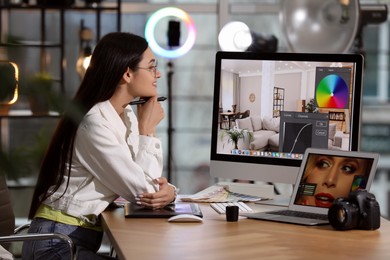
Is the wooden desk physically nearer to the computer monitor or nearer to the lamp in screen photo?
the computer monitor

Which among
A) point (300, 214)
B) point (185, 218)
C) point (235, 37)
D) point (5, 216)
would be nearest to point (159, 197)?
point (185, 218)

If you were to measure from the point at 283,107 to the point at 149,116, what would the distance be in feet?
1.53

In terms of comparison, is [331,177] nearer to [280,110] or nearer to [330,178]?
[330,178]

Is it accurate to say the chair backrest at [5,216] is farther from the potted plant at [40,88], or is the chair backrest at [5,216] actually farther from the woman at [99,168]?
the potted plant at [40,88]

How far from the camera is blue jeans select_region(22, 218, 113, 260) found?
2145 millimetres

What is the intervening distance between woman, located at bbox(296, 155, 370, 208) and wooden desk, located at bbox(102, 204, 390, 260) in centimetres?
13

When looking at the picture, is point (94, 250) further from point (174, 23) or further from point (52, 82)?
point (174, 23)

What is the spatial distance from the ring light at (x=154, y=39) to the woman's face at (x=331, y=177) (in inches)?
92.4

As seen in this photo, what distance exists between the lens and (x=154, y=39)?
4.41 metres

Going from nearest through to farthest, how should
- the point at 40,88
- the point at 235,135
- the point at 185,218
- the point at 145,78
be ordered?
the point at 40,88 < the point at 185,218 < the point at 145,78 < the point at 235,135

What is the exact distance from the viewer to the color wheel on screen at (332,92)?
2428 mm

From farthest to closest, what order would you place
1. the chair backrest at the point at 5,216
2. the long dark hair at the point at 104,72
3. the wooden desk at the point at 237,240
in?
the chair backrest at the point at 5,216 < the long dark hair at the point at 104,72 < the wooden desk at the point at 237,240

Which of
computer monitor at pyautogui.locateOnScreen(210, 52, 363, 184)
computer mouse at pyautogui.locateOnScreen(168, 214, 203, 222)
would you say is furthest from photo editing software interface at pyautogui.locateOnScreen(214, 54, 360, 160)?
computer mouse at pyautogui.locateOnScreen(168, 214, 203, 222)

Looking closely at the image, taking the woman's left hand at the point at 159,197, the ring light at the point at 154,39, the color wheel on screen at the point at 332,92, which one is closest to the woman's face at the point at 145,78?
the woman's left hand at the point at 159,197
